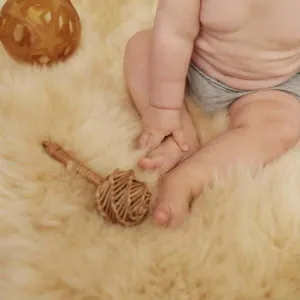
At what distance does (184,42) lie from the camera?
2.78ft

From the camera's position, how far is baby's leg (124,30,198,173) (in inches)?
32.8

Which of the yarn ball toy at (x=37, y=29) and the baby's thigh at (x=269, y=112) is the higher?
the yarn ball toy at (x=37, y=29)

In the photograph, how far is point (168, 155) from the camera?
85cm

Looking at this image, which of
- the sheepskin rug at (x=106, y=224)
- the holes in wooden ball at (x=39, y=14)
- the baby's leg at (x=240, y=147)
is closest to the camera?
the sheepskin rug at (x=106, y=224)

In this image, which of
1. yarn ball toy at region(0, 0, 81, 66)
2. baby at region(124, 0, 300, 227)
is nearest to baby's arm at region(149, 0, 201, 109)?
baby at region(124, 0, 300, 227)

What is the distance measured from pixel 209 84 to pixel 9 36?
0.31 meters

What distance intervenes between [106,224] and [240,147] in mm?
215

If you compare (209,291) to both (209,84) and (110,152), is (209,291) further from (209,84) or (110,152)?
(209,84)

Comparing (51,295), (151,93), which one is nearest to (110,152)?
(151,93)

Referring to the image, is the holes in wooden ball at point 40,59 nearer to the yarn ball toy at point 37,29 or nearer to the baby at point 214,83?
the yarn ball toy at point 37,29

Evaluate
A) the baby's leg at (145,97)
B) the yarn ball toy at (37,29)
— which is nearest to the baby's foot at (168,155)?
the baby's leg at (145,97)

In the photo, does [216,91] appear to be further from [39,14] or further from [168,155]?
[39,14]

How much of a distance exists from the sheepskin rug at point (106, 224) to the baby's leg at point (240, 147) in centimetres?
3

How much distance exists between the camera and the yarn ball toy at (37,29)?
0.90 m
